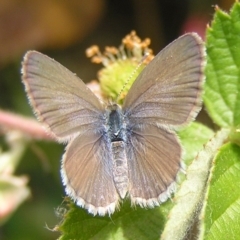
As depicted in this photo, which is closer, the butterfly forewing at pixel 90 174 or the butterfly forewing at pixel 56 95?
the butterfly forewing at pixel 90 174

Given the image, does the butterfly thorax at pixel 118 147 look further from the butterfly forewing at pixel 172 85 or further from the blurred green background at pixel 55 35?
the blurred green background at pixel 55 35

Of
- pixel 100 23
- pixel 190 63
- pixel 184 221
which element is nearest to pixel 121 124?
pixel 190 63

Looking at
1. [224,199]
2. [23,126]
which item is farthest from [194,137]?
[23,126]

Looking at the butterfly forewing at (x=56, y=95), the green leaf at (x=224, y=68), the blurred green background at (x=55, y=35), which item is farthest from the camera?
the blurred green background at (x=55, y=35)

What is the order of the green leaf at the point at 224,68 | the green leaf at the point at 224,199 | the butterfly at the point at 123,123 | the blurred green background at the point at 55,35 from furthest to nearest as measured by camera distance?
the blurred green background at the point at 55,35, the green leaf at the point at 224,68, the butterfly at the point at 123,123, the green leaf at the point at 224,199

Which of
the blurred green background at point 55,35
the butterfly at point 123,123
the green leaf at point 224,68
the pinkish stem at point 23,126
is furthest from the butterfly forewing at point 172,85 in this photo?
the blurred green background at point 55,35

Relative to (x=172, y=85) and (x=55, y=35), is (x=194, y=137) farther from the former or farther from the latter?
(x=55, y=35)
